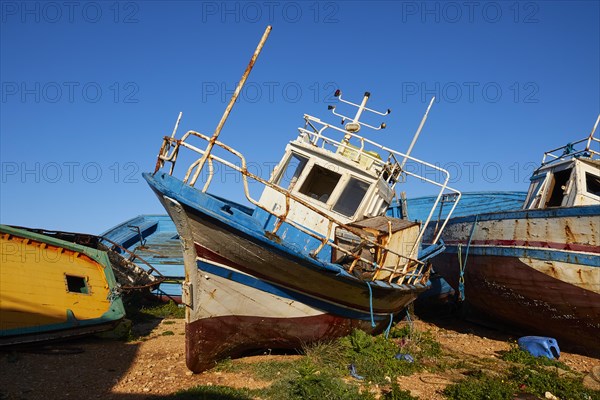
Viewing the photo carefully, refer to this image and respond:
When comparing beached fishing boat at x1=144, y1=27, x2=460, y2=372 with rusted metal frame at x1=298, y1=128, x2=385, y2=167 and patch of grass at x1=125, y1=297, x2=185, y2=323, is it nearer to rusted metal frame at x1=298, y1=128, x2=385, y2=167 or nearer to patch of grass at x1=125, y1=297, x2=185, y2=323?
rusted metal frame at x1=298, y1=128, x2=385, y2=167

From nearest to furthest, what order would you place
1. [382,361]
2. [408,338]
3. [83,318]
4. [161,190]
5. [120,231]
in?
[161,190] < [382,361] < [83,318] < [408,338] < [120,231]

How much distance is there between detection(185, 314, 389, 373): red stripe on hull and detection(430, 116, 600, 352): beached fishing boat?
168 inches

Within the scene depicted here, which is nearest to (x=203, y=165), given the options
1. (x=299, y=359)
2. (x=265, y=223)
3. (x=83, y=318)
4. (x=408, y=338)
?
(x=265, y=223)

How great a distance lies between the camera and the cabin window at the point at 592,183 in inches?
394

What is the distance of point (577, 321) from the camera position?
8.91m

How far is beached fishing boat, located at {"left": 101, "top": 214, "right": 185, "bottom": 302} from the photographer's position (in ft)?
44.4

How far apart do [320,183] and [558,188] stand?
6.49 meters

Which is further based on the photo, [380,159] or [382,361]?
[380,159]

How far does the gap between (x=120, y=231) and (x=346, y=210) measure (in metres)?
11.0

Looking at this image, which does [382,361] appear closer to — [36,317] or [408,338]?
[408,338]

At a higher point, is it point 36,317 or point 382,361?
point 382,361

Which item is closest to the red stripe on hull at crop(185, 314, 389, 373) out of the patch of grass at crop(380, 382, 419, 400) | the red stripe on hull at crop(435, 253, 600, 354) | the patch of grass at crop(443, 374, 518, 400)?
the patch of grass at crop(380, 382, 419, 400)

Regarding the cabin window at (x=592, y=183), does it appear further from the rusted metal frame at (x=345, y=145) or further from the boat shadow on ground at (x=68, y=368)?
the boat shadow on ground at (x=68, y=368)

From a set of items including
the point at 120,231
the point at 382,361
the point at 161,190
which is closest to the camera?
the point at 161,190
